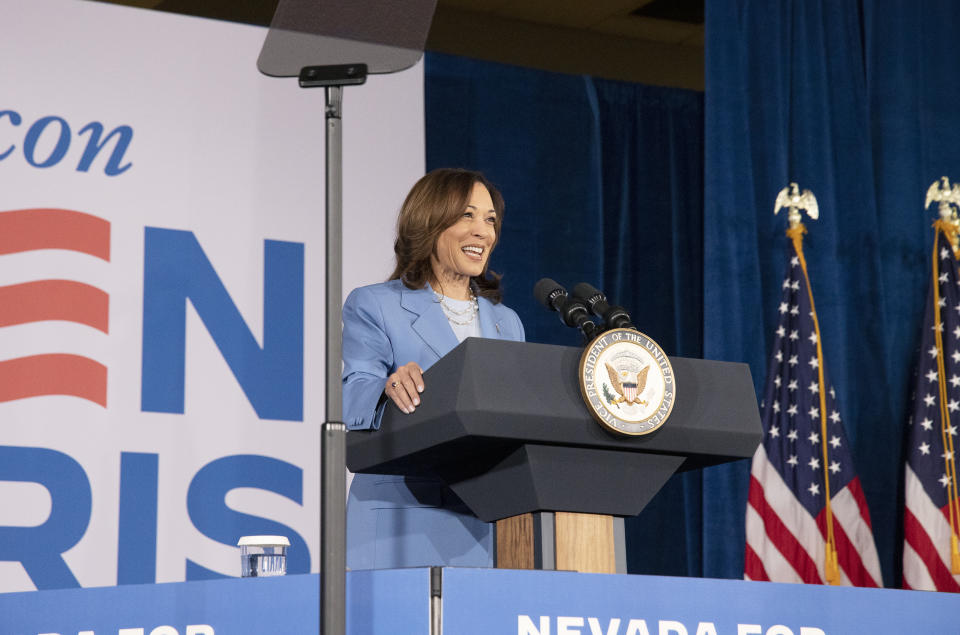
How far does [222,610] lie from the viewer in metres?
1.47

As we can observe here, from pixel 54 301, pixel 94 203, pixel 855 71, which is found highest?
pixel 855 71

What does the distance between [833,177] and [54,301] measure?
9.64 ft

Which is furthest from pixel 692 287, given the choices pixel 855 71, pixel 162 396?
→ pixel 162 396

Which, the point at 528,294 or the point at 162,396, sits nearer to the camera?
the point at 162,396

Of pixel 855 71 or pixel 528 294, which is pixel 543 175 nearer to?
pixel 528 294

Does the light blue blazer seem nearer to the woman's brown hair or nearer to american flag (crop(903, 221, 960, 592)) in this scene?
the woman's brown hair

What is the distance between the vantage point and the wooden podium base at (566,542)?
1.54m

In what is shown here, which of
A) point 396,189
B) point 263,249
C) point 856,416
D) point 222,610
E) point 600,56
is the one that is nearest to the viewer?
point 222,610

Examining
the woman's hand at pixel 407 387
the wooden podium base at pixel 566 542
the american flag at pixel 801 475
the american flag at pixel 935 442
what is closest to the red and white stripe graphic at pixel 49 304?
the american flag at pixel 801 475

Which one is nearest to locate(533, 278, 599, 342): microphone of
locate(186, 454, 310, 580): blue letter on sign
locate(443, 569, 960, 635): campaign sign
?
locate(443, 569, 960, 635): campaign sign

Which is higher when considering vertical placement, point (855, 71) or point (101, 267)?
point (855, 71)

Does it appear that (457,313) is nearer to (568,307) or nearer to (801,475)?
(568,307)

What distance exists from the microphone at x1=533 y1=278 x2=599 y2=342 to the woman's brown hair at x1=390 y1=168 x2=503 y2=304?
0.86 ft

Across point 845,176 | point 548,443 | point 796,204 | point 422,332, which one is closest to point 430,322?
point 422,332
